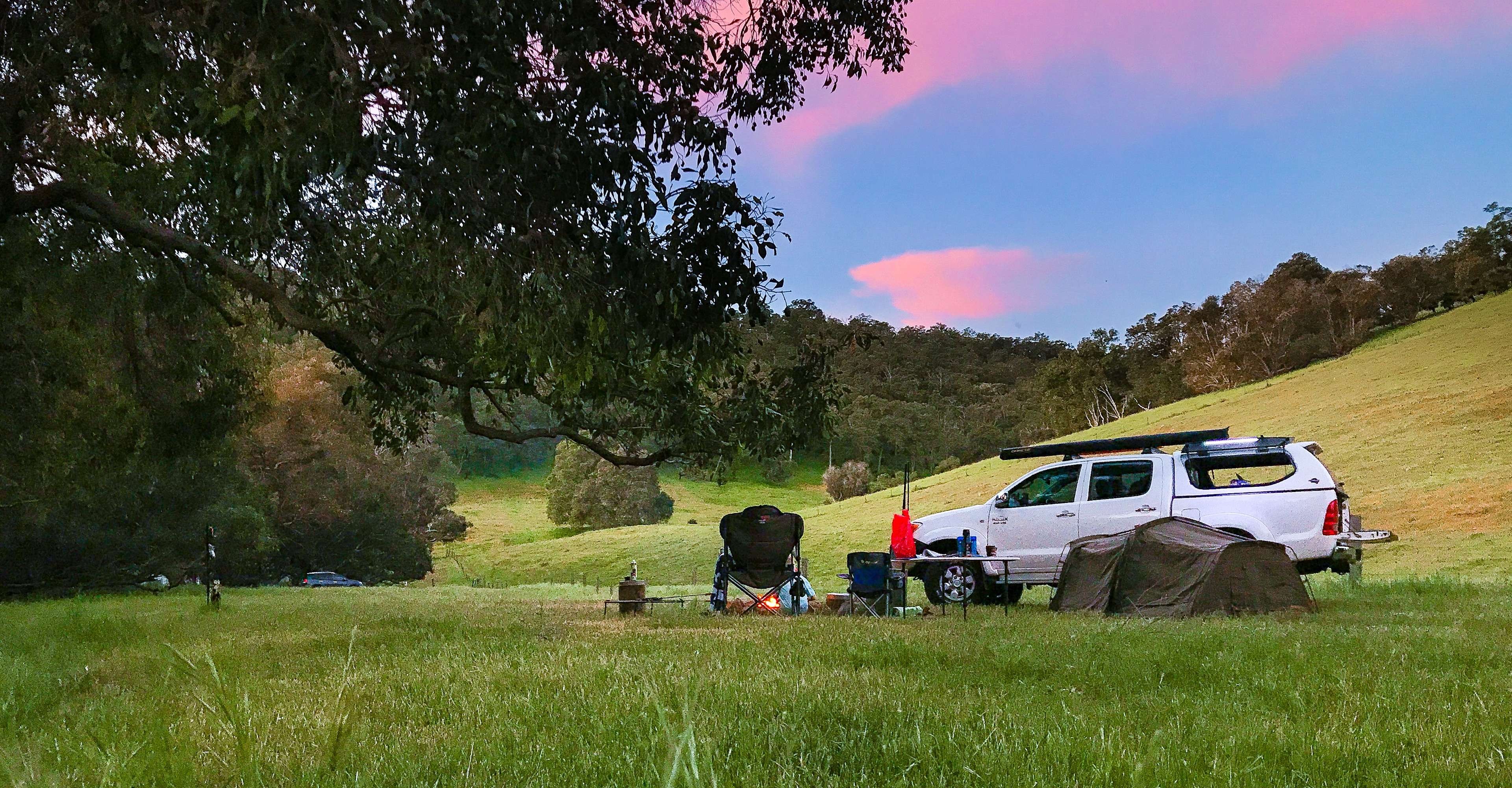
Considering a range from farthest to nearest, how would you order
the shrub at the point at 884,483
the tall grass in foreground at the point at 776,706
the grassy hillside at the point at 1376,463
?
the shrub at the point at 884,483 < the grassy hillside at the point at 1376,463 < the tall grass in foreground at the point at 776,706

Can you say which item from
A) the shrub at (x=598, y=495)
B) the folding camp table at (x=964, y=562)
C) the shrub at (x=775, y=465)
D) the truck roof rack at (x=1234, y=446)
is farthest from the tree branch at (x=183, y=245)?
the shrub at (x=598, y=495)

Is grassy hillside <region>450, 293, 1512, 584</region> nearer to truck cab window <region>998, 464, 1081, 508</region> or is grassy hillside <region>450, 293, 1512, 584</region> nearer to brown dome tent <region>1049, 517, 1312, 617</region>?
truck cab window <region>998, 464, 1081, 508</region>

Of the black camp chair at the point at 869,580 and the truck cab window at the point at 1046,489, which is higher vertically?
the truck cab window at the point at 1046,489

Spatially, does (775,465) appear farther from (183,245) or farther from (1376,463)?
(1376,463)

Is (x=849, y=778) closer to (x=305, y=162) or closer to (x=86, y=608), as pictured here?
(x=305, y=162)

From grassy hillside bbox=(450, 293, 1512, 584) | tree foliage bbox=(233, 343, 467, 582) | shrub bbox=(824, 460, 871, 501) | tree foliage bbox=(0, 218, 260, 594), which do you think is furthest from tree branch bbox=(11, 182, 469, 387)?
shrub bbox=(824, 460, 871, 501)

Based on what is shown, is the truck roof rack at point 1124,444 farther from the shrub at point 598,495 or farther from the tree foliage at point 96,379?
the shrub at point 598,495

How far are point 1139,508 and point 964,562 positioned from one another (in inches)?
118

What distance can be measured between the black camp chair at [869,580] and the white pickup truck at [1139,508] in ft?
3.29

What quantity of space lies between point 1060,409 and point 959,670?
69993 mm

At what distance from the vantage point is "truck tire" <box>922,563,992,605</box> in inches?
538

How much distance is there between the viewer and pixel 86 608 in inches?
602

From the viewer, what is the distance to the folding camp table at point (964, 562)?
11.0 meters

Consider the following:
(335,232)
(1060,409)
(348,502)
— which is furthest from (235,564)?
(1060,409)
